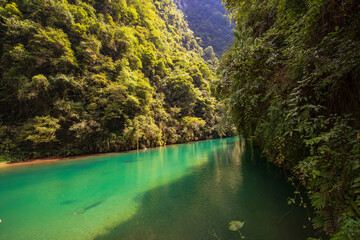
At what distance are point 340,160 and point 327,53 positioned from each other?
3.68 feet

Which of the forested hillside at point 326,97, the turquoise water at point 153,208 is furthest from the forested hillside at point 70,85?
the forested hillside at point 326,97

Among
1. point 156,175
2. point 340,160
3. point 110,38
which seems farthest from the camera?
point 110,38

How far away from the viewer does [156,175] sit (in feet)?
24.5

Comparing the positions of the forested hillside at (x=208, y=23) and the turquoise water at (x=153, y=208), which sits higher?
the forested hillside at (x=208, y=23)

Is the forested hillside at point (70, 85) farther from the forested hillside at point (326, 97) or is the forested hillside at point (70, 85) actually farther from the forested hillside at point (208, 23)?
the forested hillside at point (208, 23)

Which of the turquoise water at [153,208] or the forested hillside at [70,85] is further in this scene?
the forested hillside at [70,85]

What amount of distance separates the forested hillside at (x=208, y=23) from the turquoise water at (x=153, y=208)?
5407 cm

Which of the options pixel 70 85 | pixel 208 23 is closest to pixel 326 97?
pixel 70 85

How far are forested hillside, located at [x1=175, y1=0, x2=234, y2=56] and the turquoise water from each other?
177 ft

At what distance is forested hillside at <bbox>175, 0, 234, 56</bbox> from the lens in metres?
60.1

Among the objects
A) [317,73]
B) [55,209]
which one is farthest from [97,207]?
[317,73]

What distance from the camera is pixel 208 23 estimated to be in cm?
6650

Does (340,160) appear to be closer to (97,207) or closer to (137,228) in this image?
(137,228)

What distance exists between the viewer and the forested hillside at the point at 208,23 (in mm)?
60059
